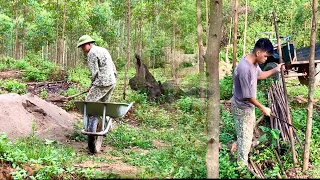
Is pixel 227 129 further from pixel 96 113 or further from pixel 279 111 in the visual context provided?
pixel 96 113

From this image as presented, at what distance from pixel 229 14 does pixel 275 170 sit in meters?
17.9

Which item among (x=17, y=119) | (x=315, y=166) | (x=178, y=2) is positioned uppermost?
(x=178, y=2)

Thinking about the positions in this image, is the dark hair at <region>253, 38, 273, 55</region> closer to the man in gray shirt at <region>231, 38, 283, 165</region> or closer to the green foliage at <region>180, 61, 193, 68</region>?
the man in gray shirt at <region>231, 38, 283, 165</region>

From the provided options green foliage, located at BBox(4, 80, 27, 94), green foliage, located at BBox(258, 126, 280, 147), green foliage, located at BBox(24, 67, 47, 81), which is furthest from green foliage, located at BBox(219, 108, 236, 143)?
green foliage, located at BBox(24, 67, 47, 81)

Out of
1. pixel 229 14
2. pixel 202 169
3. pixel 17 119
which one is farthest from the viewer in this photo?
pixel 229 14

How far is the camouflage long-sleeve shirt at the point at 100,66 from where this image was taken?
19.4 ft

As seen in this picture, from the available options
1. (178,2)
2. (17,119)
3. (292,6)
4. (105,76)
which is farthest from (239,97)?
(292,6)

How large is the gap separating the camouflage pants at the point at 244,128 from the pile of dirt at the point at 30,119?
3.29 meters

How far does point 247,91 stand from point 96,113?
259cm

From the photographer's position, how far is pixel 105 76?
237 inches

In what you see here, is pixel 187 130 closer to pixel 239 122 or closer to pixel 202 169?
pixel 239 122

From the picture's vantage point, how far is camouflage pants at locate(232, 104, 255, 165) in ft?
14.9

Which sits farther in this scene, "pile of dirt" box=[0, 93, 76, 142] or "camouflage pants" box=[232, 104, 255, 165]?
"pile of dirt" box=[0, 93, 76, 142]

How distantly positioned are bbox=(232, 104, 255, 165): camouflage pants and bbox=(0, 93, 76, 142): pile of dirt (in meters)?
3.29
